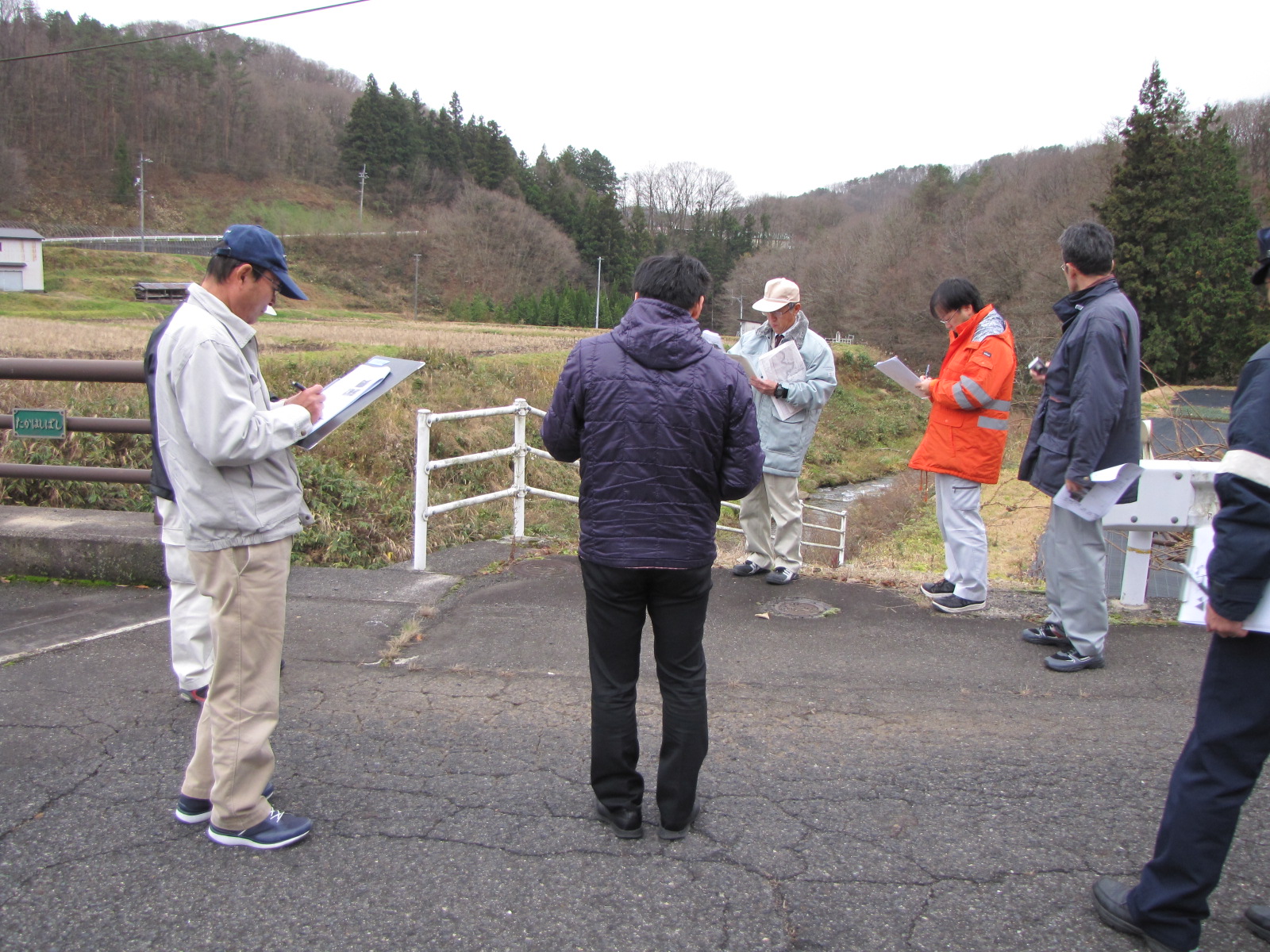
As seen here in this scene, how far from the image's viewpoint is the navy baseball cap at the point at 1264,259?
2.45m

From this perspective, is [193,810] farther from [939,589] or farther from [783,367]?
[939,589]

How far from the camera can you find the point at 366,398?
3.22 m

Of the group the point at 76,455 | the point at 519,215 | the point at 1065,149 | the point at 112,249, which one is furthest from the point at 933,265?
the point at 112,249

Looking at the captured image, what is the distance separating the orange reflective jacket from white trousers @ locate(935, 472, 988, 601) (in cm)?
9

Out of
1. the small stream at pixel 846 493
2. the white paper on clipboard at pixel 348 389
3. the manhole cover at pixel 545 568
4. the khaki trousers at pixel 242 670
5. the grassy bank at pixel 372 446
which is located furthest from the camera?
the small stream at pixel 846 493

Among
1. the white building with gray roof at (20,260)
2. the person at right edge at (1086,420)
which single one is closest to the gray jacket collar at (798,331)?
the person at right edge at (1086,420)

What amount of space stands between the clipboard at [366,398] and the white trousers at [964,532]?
134 inches

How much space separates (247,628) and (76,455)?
707cm

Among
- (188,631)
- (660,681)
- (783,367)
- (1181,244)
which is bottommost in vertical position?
(188,631)

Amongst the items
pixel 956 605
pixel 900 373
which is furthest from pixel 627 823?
pixel 900 373

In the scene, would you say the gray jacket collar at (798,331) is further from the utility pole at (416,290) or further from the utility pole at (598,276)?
the utility pole at (416,290)

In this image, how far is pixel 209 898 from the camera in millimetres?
2635

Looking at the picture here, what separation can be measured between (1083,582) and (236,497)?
3992 mm

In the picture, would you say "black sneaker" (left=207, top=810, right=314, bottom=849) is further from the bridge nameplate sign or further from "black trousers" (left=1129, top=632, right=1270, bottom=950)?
the bridge nameplate sign
